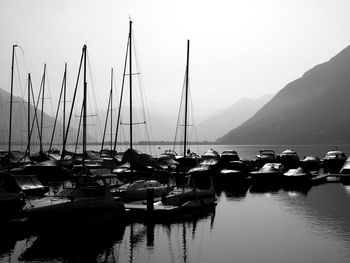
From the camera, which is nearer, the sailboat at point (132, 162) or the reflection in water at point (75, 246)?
the reflection in water at point (75, 246)

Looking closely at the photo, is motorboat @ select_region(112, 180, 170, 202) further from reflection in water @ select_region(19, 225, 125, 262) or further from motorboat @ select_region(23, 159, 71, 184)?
motorboat @ select_region(23, 159, 71, 184)

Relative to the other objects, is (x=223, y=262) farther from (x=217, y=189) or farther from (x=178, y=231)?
(x=217, y=189)

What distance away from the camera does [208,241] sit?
2778cm

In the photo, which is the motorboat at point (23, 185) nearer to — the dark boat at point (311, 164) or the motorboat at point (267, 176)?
the motorboat at point (267, 176)

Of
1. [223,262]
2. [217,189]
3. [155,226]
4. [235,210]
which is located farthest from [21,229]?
[217,189]

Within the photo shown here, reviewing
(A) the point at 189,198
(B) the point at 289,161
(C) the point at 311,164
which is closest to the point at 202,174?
(A) the point at 189,198

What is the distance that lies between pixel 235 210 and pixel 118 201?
13.3 metres

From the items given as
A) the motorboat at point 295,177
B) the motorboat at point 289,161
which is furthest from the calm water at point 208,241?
the motorboat at point 289,161

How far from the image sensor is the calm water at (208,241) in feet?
78.6

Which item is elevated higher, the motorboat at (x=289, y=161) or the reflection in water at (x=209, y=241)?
the motorboat at (x=289, y=161)

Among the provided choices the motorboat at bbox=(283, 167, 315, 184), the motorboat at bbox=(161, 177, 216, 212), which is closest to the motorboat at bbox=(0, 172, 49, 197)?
the motorboat at bbox=(161, 177, 216, 212)

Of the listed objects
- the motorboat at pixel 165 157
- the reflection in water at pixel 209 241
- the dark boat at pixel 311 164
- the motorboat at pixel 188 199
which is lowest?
the reflection in water at pixel 209 241

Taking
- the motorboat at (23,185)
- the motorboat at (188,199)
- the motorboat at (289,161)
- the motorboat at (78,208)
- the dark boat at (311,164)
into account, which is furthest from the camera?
the dark boat at (311,164)

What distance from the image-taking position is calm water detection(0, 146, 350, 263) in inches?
944
